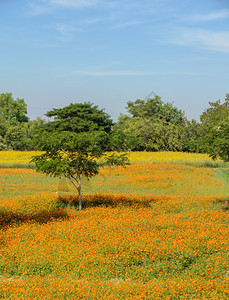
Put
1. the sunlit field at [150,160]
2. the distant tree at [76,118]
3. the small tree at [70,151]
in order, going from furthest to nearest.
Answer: the distant tree at [76,118] → the sunlit field at [150,160] → the small tree at [70,151]

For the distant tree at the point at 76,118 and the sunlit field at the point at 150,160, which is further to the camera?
the distant tree at the point at 76,118

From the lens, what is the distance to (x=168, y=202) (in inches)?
953

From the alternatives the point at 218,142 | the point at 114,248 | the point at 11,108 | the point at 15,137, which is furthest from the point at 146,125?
the point at 114,248

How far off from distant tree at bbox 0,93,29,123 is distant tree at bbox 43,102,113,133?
3102 cm

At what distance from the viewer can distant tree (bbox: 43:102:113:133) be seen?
247 feet

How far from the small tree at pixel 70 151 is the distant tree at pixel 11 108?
284 feet

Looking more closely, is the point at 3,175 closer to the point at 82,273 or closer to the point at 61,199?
the point at 61,199

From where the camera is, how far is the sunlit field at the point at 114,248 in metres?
10.3

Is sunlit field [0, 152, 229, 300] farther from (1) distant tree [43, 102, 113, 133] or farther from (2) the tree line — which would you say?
(1) distant tree [43, 102, 113, 133]

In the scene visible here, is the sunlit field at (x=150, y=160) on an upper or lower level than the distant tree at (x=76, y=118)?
lower

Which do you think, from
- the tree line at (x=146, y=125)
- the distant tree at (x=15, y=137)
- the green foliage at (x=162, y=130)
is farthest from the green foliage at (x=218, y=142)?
the distant tree at (x=15, y=137)

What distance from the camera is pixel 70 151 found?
21922mm

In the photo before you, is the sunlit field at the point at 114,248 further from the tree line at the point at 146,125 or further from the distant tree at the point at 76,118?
the distant tree at the point at 76,118

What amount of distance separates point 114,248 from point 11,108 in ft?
327
